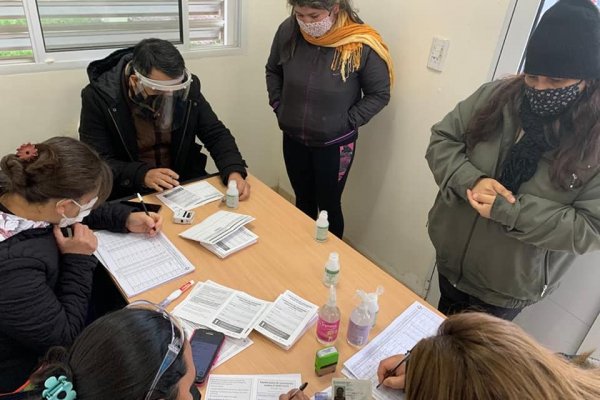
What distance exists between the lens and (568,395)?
68 centimetres

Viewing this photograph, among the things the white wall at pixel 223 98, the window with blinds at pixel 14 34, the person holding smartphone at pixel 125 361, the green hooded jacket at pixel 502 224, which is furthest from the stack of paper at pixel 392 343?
the window with blinds at pixel 14 34

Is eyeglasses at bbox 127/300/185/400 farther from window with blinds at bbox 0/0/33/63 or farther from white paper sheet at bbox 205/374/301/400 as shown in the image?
window with blinds at bbox 0/0/33/63

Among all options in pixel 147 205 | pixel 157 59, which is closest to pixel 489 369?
pixel 147 205

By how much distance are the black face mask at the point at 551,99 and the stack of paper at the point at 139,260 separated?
120cm

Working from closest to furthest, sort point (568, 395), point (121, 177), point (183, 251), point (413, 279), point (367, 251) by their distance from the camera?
point (568, 395)
point (183, 251)
point (121, 177)
point (413, 279)
point (367, 251)

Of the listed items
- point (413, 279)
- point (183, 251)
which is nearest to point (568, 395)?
point (183, 251)

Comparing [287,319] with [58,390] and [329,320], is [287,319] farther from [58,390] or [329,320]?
[58,390]

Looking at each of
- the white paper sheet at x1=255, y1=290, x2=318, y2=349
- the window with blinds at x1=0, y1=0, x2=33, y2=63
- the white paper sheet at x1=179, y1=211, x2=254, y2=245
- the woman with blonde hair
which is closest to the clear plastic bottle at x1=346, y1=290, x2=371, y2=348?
the white paper sheet at x1=255, y1=290, x2=318, y2=349

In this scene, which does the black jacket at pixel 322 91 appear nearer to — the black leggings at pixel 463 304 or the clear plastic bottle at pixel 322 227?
the clear plastic bottle at pixel 322 227

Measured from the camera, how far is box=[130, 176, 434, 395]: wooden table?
1149mm

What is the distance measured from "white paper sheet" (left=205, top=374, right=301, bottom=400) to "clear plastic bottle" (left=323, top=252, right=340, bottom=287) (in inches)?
14.0

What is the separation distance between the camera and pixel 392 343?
1220 mm

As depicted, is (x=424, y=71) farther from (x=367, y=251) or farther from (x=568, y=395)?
(x=568, y=395)

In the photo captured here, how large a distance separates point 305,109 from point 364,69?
349mm
